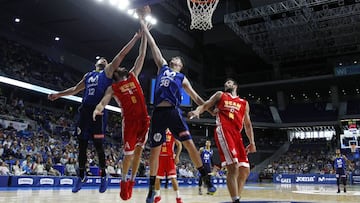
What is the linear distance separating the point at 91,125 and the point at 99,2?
677 inches

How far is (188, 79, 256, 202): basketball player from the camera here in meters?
5.76

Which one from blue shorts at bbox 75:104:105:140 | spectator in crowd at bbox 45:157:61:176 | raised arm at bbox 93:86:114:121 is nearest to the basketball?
raised arm at bbox 93:86:114:121

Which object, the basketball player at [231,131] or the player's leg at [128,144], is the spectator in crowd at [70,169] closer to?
the player's leg at [128,144]

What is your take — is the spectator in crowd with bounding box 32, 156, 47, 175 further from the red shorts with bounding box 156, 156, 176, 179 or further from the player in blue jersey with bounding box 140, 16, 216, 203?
the player in blue jersey with bounding box 140, 16, 216, 203

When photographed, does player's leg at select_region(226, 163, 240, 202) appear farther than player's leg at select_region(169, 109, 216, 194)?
No

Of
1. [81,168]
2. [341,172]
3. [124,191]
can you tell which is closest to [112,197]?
[81,168]

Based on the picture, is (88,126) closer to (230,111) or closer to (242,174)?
(230,111)

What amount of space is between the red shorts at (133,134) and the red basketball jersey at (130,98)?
11 cm

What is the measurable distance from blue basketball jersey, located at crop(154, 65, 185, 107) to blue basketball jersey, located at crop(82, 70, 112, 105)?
1098 millimetres

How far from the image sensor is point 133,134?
6.21 meters

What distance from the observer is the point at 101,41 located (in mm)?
29328

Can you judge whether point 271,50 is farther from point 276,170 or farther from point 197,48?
point 276,170

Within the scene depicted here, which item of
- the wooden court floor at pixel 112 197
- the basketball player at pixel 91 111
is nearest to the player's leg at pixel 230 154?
the basketball player at pixel 91 111

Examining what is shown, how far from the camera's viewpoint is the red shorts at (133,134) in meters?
6.20
